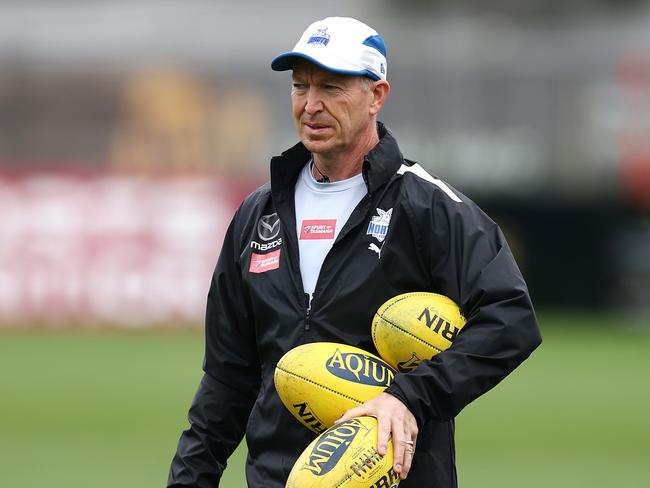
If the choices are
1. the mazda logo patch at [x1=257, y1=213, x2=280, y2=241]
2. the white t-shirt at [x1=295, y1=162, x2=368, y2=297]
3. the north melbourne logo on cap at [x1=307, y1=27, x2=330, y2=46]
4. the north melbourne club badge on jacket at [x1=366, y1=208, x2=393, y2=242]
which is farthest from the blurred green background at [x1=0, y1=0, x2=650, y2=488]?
the north melbourne logo on cap at [x1=307, y1=27, x2=330, y2=46]

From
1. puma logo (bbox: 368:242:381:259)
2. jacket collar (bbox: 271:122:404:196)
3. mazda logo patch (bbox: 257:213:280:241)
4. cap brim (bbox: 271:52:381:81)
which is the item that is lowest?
puma logo (bbox: 368:242:381:259)

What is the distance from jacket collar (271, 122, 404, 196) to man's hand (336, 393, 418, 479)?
28.3 inches

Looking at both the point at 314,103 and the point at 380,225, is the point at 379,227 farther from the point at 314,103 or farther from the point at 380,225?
the point at 314,103

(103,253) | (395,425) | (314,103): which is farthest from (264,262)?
(103,253)

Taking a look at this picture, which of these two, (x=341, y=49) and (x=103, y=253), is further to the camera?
(x=103, y=253)

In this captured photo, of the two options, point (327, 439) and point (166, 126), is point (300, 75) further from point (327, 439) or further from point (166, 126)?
point (166, 126)

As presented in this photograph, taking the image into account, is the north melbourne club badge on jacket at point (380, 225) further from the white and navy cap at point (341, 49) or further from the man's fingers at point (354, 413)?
the man's fingers at point (354, 413)

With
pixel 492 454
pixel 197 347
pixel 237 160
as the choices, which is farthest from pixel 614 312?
pixel 492 454

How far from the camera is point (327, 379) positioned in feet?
13.6

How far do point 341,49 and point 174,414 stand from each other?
31.5 feet

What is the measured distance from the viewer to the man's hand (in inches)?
156

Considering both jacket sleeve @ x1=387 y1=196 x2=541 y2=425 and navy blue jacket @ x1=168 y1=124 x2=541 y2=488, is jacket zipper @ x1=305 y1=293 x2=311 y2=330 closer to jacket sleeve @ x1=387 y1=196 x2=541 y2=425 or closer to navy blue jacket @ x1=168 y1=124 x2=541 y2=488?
navy blue jacket @ x1=168 y1=124 x2=541 y2=488

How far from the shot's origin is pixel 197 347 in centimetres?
1930

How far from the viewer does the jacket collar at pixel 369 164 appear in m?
4.42
